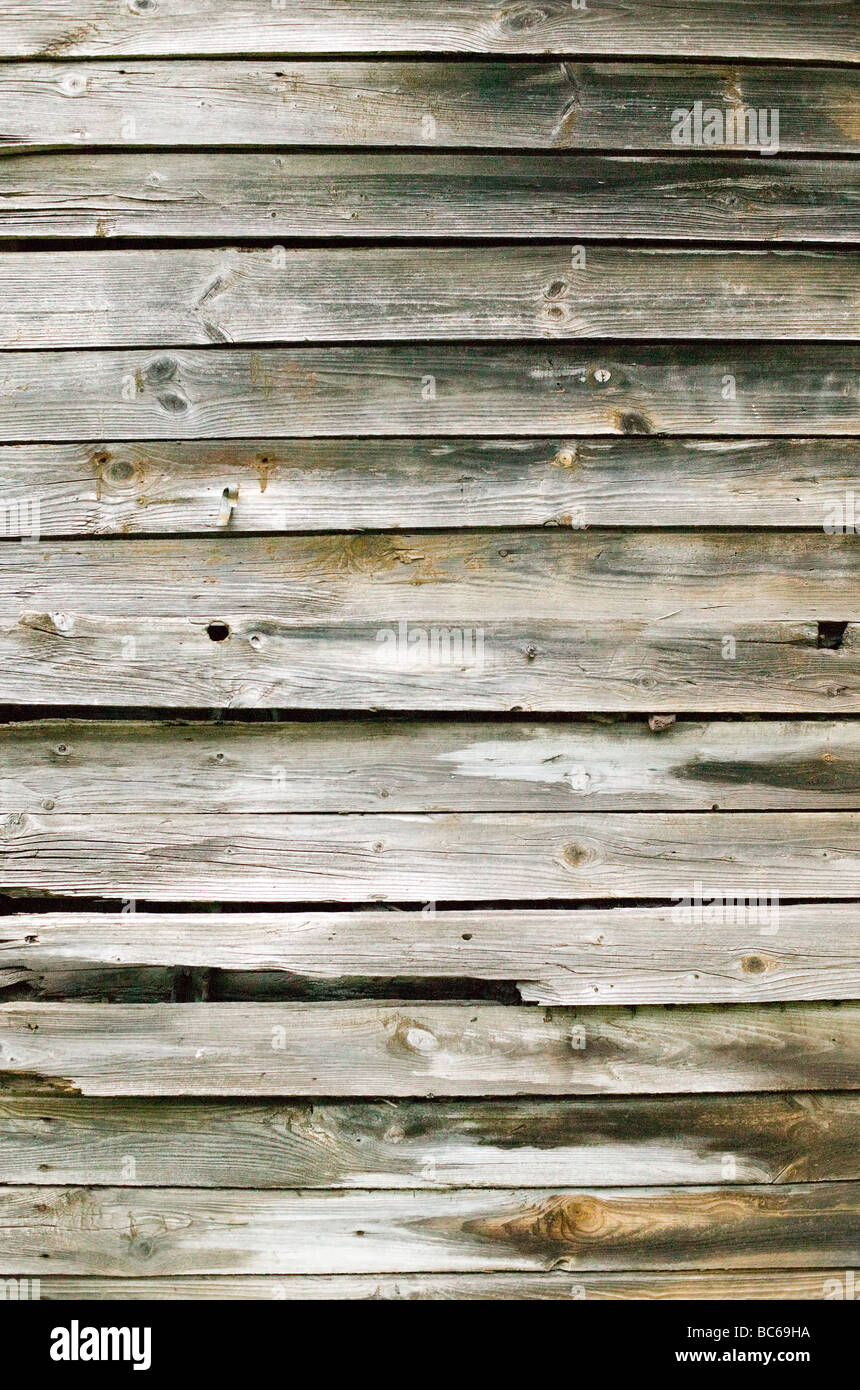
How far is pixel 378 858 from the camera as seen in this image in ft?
6.32

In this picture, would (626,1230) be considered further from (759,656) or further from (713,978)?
(759,656)

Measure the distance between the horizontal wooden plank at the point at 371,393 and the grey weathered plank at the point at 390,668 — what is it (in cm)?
44

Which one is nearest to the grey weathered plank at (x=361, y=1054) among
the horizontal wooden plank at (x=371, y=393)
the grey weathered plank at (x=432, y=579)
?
the grey weathered plank at (x=432, y=579)

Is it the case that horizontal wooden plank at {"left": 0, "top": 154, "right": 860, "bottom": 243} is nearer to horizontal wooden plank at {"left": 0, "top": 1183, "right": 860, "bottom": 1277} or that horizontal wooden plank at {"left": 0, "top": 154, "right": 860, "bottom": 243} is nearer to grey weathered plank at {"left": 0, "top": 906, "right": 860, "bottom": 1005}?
grey weathered plank at {"left": 0, "top": 906, "right": 860, "bottom": 1005}

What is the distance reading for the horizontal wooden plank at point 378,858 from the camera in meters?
1.92

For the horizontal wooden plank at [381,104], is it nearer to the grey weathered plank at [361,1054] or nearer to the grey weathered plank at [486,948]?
the grey weathered plank at [486,948]

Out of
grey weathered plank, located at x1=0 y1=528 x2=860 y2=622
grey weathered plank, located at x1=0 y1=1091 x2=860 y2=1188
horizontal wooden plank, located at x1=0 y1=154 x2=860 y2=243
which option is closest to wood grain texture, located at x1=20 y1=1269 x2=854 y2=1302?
grey weathered plank, located at x1=0 y1=1091 x2=860 y2=1188

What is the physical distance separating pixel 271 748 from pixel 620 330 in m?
1.21

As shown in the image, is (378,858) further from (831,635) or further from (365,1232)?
(831,635)

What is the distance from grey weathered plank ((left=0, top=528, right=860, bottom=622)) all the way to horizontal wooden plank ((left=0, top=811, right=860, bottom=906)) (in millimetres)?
434

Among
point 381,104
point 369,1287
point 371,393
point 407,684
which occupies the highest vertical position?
point 381,104

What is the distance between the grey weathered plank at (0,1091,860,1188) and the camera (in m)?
1.92

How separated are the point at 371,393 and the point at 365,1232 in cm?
185

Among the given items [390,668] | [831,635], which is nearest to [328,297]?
[390,668]
